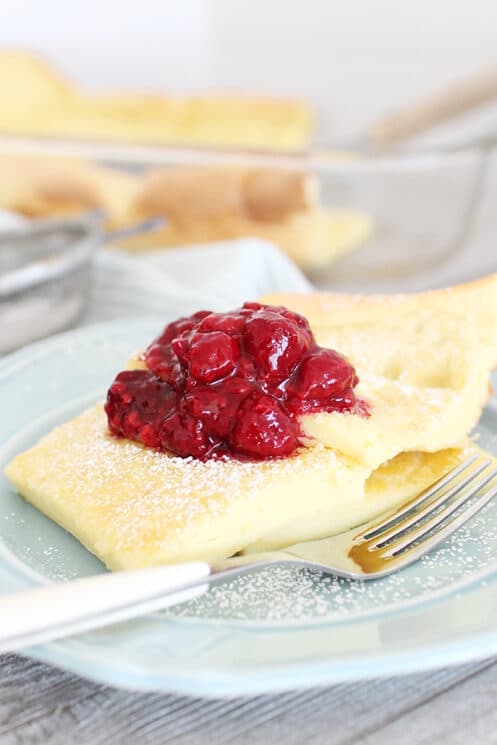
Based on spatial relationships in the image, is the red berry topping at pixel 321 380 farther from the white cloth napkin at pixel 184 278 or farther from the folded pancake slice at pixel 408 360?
the white cloth napkin at pixel 184 278

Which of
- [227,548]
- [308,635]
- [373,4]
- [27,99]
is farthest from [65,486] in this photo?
[373,4]

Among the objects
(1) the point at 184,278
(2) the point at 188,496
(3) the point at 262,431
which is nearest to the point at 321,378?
(3) the point at 262,431

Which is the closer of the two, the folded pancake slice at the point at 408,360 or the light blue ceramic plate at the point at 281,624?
the light blue ceramic plate at the point at 281,624

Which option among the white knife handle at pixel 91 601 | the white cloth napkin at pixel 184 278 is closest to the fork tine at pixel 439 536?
the white knife handle at pixel 91 601

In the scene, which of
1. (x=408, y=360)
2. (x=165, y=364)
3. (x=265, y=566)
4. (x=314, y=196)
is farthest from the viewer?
(x=314, y=196)

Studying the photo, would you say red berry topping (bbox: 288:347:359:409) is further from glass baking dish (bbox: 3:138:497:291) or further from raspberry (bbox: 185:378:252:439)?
glass baking dish (bbox: 3:138:497:291)

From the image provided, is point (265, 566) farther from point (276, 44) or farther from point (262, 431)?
point (276, 44)

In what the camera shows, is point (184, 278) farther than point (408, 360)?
Yes
